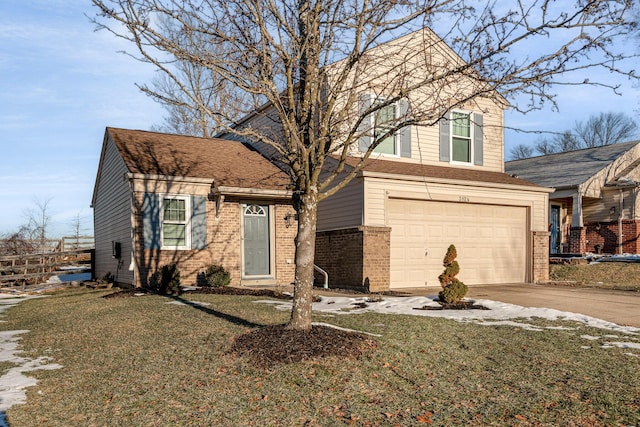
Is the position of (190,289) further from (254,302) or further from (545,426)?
(545,426)

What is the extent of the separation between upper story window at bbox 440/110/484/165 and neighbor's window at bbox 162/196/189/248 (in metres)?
8.16

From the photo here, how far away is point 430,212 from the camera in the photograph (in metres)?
14.9

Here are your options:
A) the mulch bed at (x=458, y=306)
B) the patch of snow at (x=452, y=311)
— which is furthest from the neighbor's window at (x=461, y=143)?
the mulch bed at (x=458, y=306)

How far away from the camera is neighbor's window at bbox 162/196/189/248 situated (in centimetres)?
Result: 1437

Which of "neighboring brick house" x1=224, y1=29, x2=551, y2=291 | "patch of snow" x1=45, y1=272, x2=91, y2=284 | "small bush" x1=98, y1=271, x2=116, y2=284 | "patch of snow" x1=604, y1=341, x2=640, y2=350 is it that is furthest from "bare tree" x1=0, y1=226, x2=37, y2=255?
"patch of snow" x1=604, y1=341, x2=640, y2=350

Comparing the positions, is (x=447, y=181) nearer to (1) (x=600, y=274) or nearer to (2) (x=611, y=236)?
(1) (x=600, y=274)

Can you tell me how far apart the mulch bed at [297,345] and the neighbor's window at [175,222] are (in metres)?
8.17

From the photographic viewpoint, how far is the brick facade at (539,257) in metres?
16.6

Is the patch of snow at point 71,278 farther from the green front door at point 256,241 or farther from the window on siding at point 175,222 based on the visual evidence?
the green front door at point 256,241

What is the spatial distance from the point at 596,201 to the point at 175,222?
18720 millimetres

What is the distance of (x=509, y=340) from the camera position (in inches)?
281

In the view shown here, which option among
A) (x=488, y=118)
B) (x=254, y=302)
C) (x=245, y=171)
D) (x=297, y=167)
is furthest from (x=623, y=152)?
(x=297, y=167)

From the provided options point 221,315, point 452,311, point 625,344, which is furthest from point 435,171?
point 625,344

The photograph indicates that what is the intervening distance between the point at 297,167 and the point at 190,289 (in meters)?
7.88
